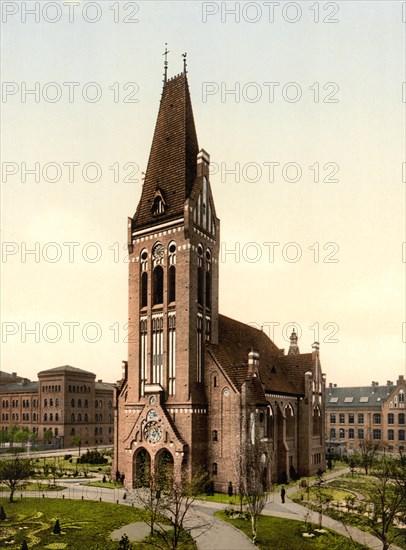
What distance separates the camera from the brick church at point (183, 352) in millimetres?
45406

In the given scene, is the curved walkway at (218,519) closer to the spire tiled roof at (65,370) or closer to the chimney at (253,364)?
the chimney at (253,364)

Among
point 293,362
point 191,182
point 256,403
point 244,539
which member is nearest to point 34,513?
point 244,539

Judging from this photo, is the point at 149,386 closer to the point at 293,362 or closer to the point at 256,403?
the point at 256,403

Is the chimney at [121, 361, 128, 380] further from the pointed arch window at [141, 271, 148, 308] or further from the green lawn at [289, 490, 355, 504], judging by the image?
the green lawn at [289, 490, 355, 504]

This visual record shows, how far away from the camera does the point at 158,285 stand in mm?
50188

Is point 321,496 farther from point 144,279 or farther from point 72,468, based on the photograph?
point 72,468

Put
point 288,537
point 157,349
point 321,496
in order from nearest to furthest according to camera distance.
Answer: point 288,537 → point 321,496 → point 157,349

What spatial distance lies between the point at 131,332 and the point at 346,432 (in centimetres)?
5673

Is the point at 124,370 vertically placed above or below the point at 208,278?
below

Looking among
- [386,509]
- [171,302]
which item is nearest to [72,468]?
[171,302]

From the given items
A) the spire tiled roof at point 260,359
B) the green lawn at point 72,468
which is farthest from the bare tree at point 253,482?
the green lawn at point 72,468

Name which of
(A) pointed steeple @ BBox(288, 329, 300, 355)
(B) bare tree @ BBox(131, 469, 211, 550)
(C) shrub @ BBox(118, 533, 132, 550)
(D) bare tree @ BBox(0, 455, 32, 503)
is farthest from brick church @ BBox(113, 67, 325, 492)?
(A) pointed steeple @ BBox(288, 329, 300, 355)

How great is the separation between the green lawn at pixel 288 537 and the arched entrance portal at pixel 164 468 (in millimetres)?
4501

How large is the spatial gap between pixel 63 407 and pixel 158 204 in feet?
193
